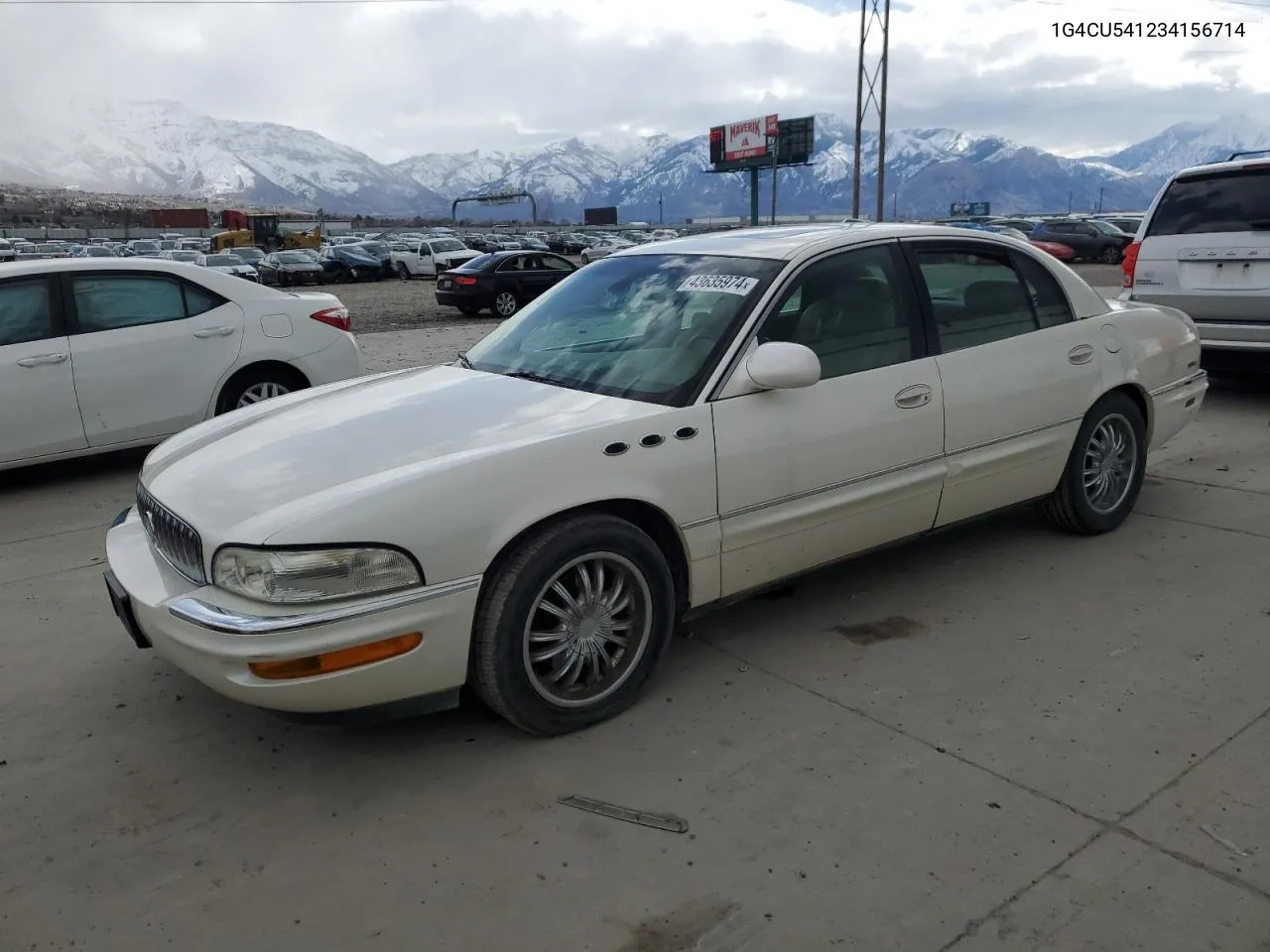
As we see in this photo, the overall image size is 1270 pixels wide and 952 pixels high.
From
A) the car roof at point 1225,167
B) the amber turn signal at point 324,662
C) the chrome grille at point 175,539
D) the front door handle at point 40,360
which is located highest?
the car roof at point 1225,167

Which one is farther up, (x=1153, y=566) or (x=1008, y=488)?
(x=1008, y=488)

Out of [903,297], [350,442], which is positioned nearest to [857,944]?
[350,442]

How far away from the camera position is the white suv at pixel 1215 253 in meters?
7.32

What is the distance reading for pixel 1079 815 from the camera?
2734 millimetres

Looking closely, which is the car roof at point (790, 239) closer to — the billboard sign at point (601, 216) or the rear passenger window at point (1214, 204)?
the rear passenger window at point (1214, 204)

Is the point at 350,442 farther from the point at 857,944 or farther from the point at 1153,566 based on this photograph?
the point at 1153,566

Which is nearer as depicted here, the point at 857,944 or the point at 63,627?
the point at 857,944

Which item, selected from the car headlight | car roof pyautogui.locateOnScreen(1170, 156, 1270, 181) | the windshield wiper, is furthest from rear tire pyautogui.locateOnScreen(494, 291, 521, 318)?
the car headlight

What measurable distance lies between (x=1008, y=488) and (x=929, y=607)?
2.22 ft

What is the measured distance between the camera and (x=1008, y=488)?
14.5ft

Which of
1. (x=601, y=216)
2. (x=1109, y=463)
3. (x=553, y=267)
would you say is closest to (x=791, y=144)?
(x=601, y=216)

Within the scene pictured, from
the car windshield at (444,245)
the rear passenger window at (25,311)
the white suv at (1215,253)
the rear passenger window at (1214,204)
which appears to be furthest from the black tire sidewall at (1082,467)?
the car windshield at (444,245)

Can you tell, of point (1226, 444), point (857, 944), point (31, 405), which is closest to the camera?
point (857, 944)

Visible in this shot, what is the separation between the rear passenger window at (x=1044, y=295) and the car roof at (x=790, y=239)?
12 centimetres
